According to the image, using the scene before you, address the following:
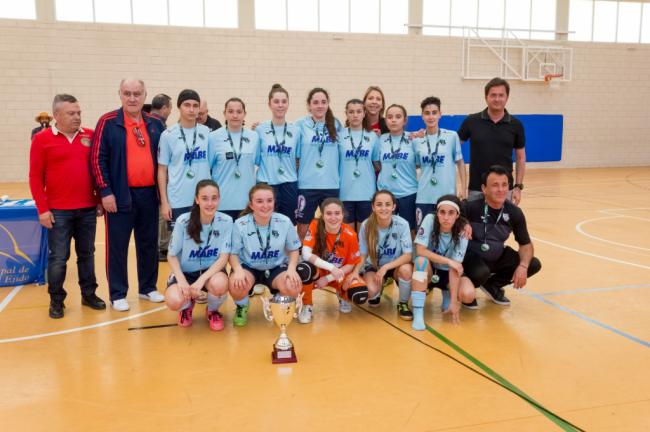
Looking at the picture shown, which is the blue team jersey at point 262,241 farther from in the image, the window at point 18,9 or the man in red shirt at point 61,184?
the window at point 18,9

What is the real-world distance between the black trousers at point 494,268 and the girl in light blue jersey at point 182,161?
7.45 feet

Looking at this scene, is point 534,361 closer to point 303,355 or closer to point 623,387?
point 623,387

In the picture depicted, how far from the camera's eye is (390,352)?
11.7 feet

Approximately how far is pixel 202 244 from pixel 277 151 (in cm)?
116

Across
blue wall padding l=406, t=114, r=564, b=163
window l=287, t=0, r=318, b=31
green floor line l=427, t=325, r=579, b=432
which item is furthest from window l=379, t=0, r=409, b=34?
green floor line l=427, t=325, r=579, b=432

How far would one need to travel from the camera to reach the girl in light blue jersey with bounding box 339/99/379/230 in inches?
192

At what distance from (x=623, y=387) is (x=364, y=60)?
13437 millimetres

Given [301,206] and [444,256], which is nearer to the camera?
[444,256]

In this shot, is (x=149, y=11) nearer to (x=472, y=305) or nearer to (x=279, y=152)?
(x=279, y=152)

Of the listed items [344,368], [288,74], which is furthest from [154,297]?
[288,74]

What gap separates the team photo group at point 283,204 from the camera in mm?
4145

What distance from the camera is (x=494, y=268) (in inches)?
179

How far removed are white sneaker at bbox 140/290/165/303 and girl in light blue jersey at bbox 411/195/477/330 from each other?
7.06ft

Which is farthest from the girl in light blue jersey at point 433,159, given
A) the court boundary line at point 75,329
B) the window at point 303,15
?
the window at point 303,15
